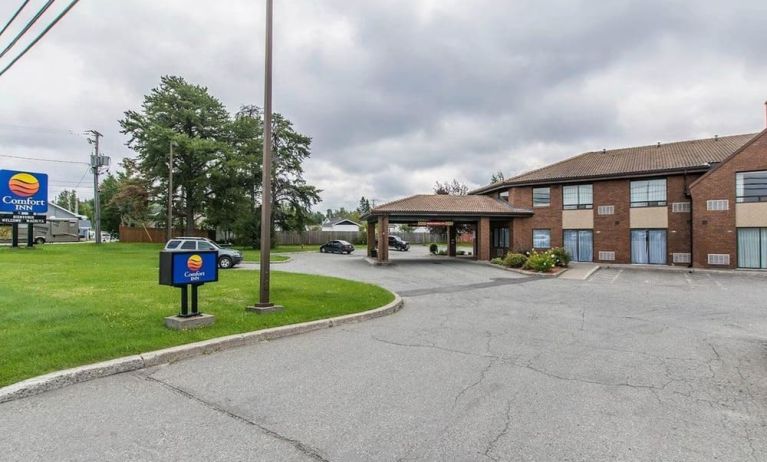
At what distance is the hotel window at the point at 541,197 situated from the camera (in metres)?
29.1

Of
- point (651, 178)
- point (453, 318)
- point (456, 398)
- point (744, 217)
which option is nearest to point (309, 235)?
point (651, 178)

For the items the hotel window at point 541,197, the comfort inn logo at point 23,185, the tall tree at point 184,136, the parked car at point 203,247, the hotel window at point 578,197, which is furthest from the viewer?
the tall tree at point 184,136

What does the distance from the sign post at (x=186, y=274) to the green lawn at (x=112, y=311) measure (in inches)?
8.5

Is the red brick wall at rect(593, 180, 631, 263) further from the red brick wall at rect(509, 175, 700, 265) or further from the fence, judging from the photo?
the fence

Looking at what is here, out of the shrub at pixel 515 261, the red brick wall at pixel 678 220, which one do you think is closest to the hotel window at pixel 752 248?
the red brick wall at pixel 678 220

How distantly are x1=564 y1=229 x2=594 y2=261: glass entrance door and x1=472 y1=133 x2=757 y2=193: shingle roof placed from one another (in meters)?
3.41

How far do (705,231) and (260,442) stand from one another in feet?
87.4

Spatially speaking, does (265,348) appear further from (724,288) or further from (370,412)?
(724,288)

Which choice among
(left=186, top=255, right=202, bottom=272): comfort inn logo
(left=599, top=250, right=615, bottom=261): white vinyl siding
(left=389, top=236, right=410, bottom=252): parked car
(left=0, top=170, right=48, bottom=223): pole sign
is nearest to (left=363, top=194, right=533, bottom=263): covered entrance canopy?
(left=599, top=250, right=615, bottom=261): white vinyl siding

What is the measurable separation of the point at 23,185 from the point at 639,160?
3840 cm

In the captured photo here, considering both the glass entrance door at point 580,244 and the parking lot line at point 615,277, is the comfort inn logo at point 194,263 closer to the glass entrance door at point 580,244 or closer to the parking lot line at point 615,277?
the parking lot line at point 615,277

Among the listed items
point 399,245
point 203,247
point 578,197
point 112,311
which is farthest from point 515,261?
point 399,245

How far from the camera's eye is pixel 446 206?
28.3 meters

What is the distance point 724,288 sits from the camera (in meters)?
16.3
